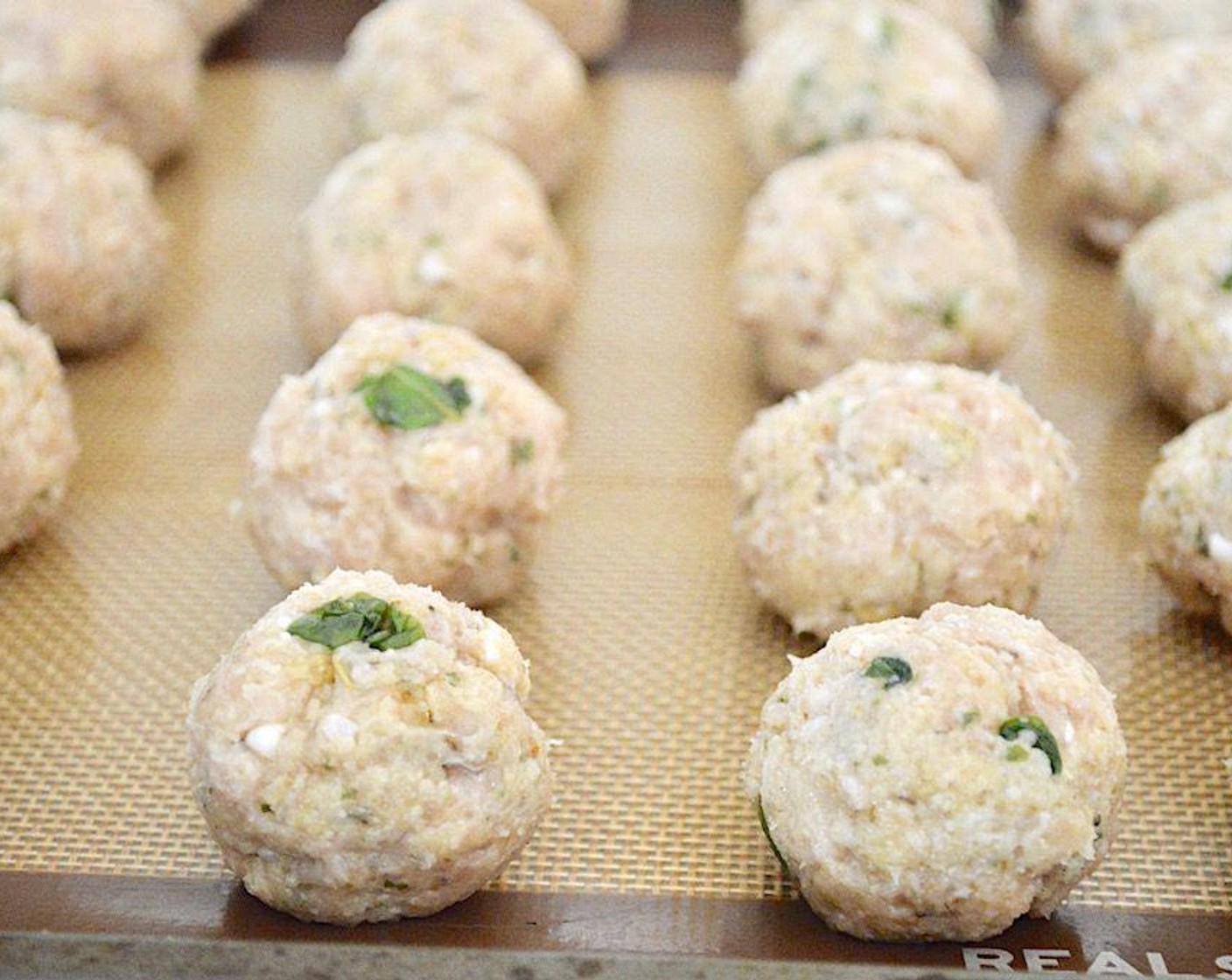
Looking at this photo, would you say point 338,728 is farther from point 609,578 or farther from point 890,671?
→ point 609,578

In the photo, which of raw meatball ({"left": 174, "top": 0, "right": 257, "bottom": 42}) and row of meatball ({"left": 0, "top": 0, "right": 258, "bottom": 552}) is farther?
raw meatball ({"left": 174, "top": 0, "right": 257, "bottom": 42})

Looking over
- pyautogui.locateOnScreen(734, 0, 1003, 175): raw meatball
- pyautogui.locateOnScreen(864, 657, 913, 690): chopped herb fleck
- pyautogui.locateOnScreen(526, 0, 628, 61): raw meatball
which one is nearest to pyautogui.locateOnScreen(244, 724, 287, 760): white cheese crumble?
pyautogui.locateOnScreen(864, 657, 913, 690): chopped herb fleck

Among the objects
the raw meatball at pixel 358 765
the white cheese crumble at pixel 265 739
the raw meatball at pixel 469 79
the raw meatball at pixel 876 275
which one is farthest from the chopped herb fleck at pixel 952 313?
the white cheese crumble at pixel 265 739

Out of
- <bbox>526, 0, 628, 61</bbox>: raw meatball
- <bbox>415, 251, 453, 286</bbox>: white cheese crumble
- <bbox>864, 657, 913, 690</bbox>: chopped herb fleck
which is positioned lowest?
<bbox>526, 0, 628, 61</bbox>: raw meatball

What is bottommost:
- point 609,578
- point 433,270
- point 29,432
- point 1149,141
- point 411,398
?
point 609,578

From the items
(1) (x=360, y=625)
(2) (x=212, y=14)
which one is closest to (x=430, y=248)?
(1) (x=360, y=625)

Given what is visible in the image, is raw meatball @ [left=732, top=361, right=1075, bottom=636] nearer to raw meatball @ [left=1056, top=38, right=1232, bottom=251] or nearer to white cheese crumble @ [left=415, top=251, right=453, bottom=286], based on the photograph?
Result: white cheese crumble @ [left=415, top=251, right=453, bottom=286]

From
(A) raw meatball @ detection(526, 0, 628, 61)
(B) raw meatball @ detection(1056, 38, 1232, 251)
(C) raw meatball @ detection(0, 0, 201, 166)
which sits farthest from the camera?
(A) raw meatball @ detection(526, 0, 628, 61)
